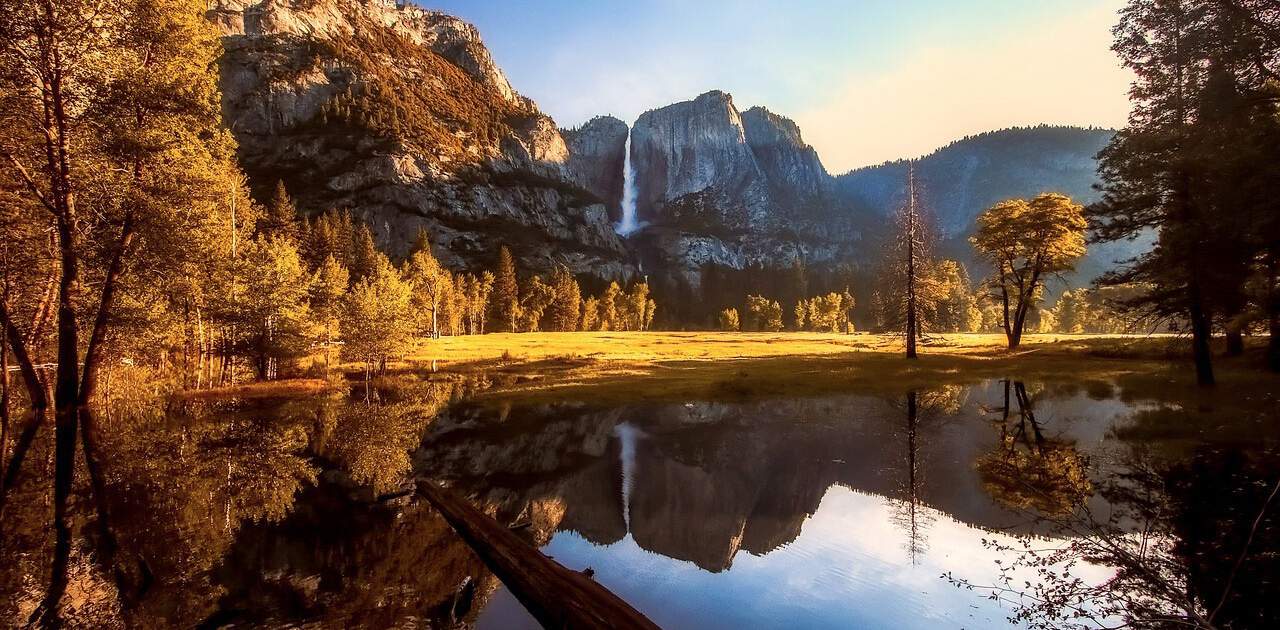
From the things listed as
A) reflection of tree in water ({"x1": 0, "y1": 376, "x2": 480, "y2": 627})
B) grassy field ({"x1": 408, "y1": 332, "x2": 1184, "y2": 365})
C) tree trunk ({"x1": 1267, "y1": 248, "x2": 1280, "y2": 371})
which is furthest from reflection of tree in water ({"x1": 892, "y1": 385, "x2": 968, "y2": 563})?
grassy field ({"x1": 408, "y1": 332, "x2": 1184, "y2": 365})

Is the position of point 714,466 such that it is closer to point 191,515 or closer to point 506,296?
point 191,515

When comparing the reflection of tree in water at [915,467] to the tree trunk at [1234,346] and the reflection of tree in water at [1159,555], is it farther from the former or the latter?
the tree trunk at [1234,346]

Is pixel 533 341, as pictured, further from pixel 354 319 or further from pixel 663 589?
pixel 663 589

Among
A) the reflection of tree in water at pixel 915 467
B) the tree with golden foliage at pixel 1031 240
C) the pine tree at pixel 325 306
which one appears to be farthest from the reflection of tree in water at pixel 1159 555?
the pine tree at pixel 325 306

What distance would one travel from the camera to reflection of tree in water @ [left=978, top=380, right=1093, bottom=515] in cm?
1367

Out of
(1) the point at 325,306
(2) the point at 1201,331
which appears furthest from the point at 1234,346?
(1) the point at 325,306

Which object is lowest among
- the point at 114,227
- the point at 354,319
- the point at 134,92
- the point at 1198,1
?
the point at 354,319

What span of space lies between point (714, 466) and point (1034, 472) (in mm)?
10025

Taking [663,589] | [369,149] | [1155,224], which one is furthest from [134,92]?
[369,149]

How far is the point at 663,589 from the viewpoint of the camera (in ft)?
32.0

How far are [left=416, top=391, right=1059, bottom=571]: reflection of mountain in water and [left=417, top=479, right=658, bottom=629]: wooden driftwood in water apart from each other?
11.0ft

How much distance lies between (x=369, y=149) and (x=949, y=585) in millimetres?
227116

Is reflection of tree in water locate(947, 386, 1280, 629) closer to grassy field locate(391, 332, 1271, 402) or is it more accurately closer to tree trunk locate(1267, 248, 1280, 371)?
tree trunk locate(1267, 248, 1280, 371)

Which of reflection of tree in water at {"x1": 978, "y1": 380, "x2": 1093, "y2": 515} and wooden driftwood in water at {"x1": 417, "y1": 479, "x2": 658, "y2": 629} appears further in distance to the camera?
reflection of tree in water at {"x1": 978, "y1": 380, "x2": 1093, "y2": 515}
